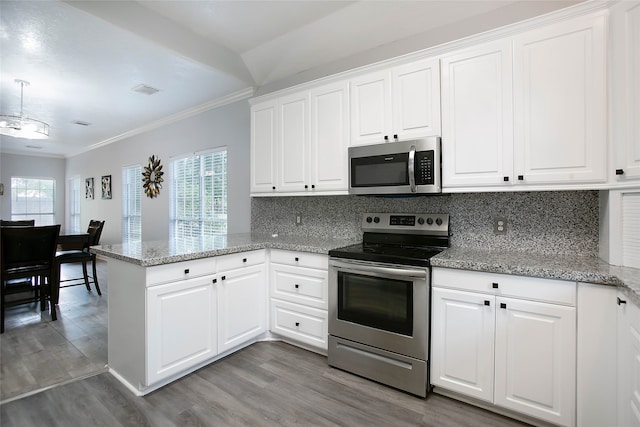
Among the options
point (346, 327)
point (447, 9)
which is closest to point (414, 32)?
point (447, 9)

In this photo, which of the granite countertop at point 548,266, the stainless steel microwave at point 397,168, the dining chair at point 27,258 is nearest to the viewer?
the granite countertop at point 548,266

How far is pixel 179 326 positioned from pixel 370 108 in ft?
7.03

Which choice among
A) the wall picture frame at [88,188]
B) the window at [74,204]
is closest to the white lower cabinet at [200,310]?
the wall picture frame at [88,188]

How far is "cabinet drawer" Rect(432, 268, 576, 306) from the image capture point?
1.57m

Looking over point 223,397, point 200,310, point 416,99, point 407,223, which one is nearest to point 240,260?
point 200,310

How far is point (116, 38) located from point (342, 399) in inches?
129

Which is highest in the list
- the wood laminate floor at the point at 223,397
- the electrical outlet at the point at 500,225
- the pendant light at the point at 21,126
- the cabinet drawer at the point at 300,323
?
the pendant light at the point at 21,126

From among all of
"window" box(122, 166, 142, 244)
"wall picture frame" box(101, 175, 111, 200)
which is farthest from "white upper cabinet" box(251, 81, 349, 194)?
"wall picture frame" box(101, 175, 111, 200)

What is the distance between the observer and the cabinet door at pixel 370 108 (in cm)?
237

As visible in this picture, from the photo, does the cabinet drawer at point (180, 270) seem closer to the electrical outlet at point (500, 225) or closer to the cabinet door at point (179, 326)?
the cabinet door at point (179, 326)

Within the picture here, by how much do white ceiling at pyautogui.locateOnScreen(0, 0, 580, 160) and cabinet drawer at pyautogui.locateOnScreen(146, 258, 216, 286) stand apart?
194 centimetres

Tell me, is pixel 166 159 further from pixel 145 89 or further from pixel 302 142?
pixel 302 142

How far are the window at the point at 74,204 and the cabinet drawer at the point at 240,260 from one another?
7770 millimetres

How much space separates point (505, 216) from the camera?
2.18 metres
